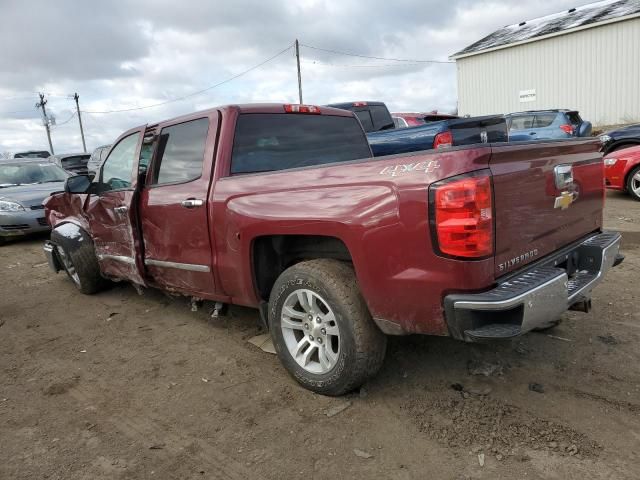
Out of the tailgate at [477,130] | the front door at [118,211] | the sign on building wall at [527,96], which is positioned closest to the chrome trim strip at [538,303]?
the front door at [118,211]

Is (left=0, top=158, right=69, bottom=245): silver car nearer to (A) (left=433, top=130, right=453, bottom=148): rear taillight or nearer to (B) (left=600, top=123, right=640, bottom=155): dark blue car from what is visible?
(A) (left=433, top=130, right=453, bottom=148): rear taillight

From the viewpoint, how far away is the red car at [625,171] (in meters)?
8.51

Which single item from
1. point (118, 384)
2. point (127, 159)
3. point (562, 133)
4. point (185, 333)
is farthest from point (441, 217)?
point (562, 133)

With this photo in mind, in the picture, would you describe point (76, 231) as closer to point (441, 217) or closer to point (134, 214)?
point (134, 214)

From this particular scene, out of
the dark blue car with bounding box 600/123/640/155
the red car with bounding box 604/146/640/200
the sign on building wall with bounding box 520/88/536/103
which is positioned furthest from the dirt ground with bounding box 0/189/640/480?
the sign on building wall with bounding box 520/88/536/103

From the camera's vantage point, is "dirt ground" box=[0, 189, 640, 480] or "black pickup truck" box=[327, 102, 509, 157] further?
"black pickup truck" box=[327, 102, 509, 157]

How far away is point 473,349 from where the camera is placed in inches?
141

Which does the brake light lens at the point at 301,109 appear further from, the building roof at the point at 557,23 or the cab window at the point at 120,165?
the building roof at the point at 557,23

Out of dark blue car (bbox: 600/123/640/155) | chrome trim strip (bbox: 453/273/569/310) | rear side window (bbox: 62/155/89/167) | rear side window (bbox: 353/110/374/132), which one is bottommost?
chrome trim strip (bbox: 453/273/569/310)

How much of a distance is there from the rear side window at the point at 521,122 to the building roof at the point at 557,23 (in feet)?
36.1

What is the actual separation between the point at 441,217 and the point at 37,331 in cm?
401

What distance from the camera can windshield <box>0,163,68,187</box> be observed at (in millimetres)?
10062

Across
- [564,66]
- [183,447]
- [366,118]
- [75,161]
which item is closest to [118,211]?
[183,447]

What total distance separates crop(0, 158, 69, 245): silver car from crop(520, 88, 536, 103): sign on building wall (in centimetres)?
2148
